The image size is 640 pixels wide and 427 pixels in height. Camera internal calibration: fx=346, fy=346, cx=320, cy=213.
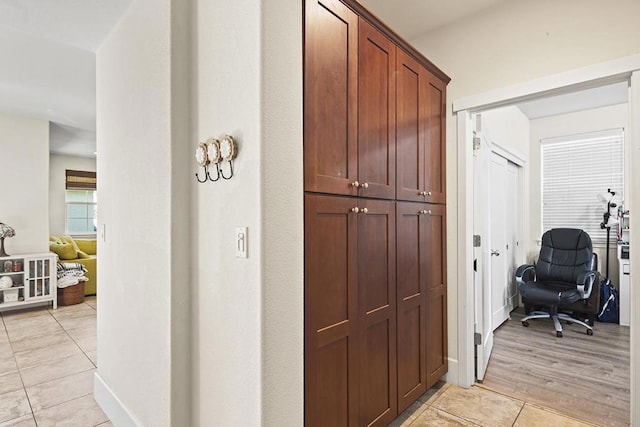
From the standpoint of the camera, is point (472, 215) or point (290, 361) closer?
point (290, 361)

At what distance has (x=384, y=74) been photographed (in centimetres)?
196

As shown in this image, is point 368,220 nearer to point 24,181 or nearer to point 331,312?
point 331,312

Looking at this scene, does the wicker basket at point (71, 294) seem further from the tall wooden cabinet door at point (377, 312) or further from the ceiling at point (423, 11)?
the ceiling at point (423, 11)

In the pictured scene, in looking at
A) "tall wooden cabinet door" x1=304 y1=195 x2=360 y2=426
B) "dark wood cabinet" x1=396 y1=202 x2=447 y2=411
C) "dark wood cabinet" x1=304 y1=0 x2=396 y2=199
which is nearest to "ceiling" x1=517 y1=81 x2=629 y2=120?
"dark wood cabinet" x1=396 y1=202 x2=447 y2=411

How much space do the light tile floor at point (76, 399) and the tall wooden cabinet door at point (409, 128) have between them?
136cm

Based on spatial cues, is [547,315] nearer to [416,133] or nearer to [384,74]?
[416,133]

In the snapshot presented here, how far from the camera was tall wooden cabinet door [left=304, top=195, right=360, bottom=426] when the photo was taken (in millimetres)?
1443

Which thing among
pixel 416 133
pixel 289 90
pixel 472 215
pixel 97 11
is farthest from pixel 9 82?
pixel 472 215

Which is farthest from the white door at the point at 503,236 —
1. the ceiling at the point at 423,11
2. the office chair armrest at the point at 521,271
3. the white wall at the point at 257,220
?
the white wall at the point at 257,220

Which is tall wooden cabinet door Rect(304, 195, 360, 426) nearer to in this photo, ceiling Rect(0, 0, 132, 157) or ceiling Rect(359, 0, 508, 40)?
ceiling Rect(359, 0, 508, 40)

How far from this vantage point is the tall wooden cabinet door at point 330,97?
1451mm

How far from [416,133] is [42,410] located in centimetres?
307

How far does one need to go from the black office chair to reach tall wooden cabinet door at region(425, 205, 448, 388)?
195 centimetres

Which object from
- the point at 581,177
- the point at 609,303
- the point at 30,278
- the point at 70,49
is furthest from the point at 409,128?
the point at 30,278
